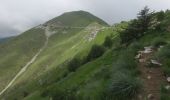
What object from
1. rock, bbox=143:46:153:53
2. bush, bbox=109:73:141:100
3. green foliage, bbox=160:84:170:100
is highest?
rock, bbox=143:46:153:53

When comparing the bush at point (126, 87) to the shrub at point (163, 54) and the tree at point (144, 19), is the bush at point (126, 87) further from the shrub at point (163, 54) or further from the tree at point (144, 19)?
the tree at point (144, 19)

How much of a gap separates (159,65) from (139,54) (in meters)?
4.73

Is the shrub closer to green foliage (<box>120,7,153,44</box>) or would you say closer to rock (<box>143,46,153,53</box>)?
rock (<box>143,46,153,53</box>)

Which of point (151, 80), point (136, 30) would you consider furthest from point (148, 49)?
point (136, 30)

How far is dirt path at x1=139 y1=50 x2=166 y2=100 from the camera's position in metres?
26.5

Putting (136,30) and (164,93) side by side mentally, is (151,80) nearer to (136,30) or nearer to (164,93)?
(164,93)

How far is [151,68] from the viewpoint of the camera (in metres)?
31.6

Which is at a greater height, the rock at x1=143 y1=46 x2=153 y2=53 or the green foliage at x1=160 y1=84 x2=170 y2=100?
the rock at x1=143 y1=46 x2=153 y2=53

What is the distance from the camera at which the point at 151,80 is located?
2917 cm

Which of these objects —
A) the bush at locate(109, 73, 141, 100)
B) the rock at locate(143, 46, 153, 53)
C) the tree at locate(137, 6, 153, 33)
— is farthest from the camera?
the tree at locate(137, 6, 153, 33)

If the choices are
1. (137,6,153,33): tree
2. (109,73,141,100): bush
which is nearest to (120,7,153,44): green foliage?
(137,6,153,33): tree

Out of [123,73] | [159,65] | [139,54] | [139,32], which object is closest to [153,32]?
[139,32]

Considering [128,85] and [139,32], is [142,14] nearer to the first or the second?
[139,32]

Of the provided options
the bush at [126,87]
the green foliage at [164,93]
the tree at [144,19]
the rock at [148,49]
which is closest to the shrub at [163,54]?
the rock at [148,49]
